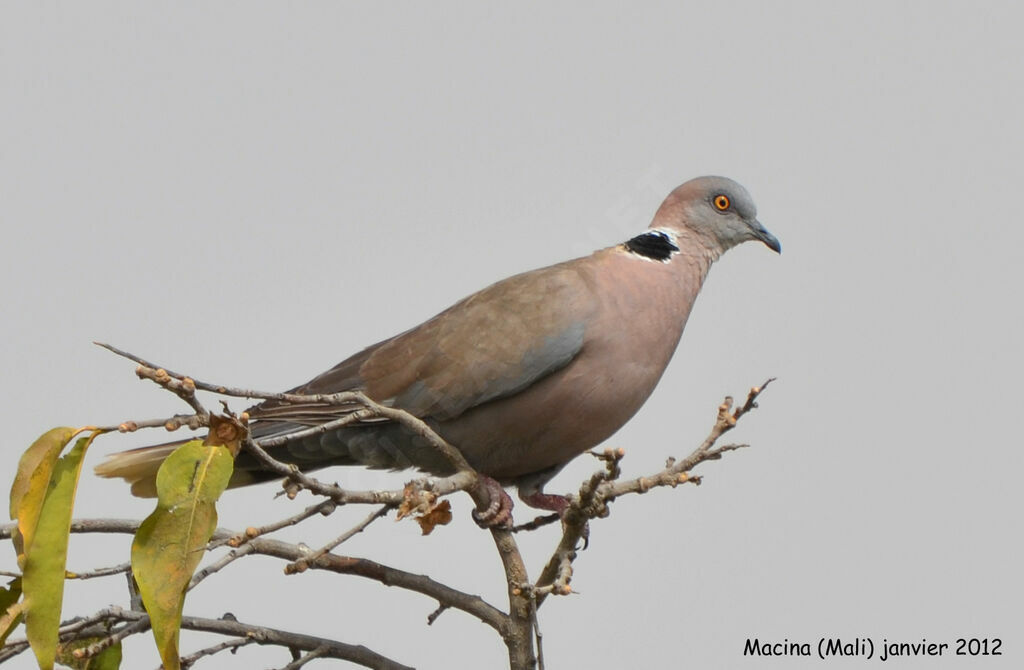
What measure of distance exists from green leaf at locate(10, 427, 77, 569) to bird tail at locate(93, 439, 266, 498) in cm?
187

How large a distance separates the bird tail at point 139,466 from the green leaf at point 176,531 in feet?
6.22

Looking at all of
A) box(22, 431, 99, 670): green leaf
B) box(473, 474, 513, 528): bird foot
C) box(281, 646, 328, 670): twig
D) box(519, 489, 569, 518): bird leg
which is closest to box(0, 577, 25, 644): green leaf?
box(22, 431, 99, 670): green leaf

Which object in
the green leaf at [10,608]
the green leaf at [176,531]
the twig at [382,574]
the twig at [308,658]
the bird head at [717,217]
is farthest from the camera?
the bird head at [717,217]

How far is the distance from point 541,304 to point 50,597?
92.4 inches

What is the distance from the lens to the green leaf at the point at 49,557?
2615mm

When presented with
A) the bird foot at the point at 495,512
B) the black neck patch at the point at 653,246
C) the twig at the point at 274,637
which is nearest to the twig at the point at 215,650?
the twig at the point at 274,637

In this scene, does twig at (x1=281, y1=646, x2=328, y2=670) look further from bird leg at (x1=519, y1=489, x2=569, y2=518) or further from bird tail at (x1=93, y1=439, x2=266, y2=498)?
bird leg at (x1=519, y1=489, x2=569, y2=518)

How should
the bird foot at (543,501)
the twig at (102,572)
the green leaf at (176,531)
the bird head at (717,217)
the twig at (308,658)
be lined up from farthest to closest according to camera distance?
the bird head at (717,217) < the bird foot at (543,501) < the twig at (308,658) < the twig at (102,572) < the green leaf at (176,531)

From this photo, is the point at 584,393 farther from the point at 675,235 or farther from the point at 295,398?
the point at 295,398

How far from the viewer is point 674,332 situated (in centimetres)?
472

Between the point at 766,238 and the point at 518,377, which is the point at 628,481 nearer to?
the point at 518,377

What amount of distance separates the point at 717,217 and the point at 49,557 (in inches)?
128

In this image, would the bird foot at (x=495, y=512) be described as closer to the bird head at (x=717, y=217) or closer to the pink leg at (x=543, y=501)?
the pink leg at (x=543, y=501)

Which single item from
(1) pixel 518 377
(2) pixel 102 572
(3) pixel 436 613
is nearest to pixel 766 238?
(1) pixel 518 377
